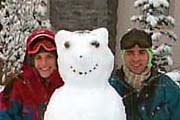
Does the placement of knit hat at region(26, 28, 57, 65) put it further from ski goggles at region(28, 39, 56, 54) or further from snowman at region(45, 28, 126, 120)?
snowman at region(45, 28, 126, 120)

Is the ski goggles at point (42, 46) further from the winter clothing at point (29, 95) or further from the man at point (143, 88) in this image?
the man at point (143, 88)

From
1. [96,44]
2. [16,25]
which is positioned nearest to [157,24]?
[16,25]

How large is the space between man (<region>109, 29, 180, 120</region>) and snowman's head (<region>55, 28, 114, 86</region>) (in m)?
0.53

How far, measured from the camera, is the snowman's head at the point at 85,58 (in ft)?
14.3

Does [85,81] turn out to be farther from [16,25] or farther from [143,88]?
[16,25]

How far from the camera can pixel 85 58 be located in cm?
436

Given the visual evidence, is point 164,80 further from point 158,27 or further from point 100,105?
point 158,27

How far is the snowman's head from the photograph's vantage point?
4.37 m

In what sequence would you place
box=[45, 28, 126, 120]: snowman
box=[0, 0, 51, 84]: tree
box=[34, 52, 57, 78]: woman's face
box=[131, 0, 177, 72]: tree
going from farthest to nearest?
1. box=[0, 0, 51, 84]: tree
2. box=[131, 0, 177, 72]: tree
3. box=[34, 52, 57, 78]: woman's face
4. box=[45, 28, 126, 120]: snowman

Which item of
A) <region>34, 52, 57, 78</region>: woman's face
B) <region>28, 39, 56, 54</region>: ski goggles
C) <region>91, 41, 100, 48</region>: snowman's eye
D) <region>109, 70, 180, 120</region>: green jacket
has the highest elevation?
<region>91, 41, 100, 48</region>: snowman's eye

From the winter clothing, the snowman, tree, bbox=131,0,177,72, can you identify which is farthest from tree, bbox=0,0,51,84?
the snowman

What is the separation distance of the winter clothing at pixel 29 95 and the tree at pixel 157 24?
14.9 ft

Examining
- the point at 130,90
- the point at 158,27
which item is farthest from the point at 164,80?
the point at 158,27

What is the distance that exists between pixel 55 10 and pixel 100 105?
706 cm
